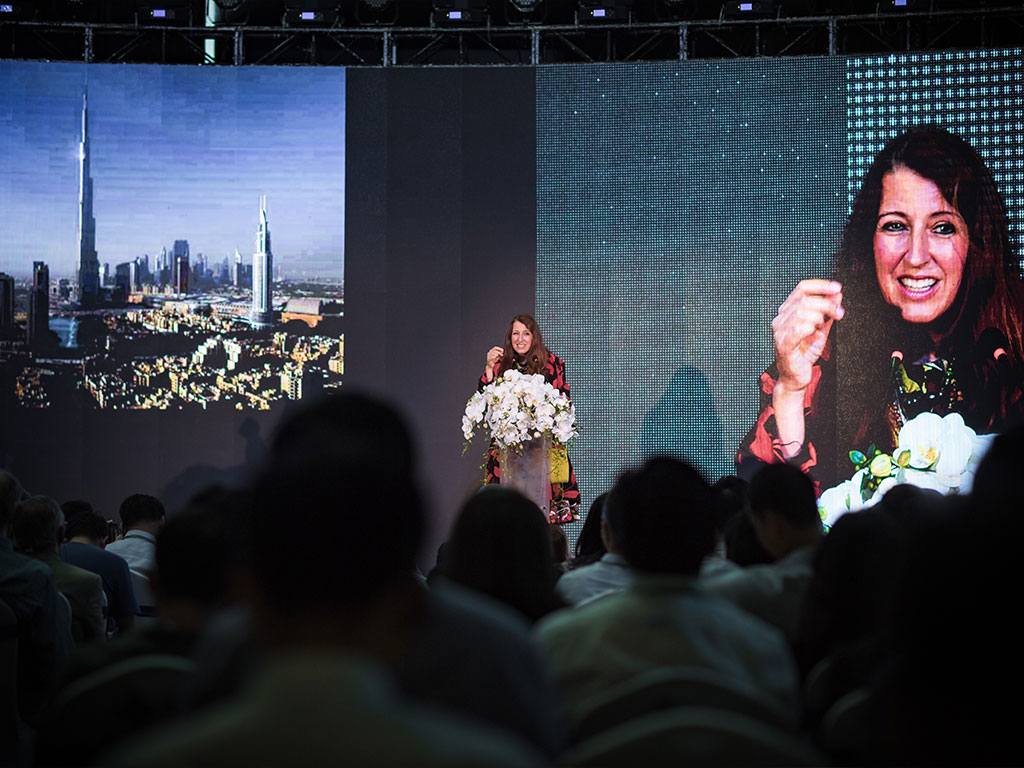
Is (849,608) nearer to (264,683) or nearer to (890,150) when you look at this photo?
(264,683)

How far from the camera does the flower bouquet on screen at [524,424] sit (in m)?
5.57

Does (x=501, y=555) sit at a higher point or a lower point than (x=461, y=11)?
lower

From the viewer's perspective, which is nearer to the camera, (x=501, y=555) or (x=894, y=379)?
(x=501, y=555)

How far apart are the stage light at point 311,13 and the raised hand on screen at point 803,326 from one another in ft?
14.4

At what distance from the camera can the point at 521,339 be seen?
6.82 metres

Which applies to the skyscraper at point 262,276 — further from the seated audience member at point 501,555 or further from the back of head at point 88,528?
the seated audience member at point 501,555

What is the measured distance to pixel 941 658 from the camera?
1.11 meters

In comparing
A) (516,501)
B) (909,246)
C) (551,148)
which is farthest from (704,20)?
(516,501)

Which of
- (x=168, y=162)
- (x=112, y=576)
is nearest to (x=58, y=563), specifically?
(x=112, y=576)

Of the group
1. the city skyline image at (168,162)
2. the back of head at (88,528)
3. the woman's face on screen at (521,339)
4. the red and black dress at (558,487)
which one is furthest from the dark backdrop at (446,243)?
the back of head at (88,528)

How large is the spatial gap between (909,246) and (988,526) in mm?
8331

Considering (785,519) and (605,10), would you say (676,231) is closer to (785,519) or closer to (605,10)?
(605,10)

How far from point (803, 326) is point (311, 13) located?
4.74m

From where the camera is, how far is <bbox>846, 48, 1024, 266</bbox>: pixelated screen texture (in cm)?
882
